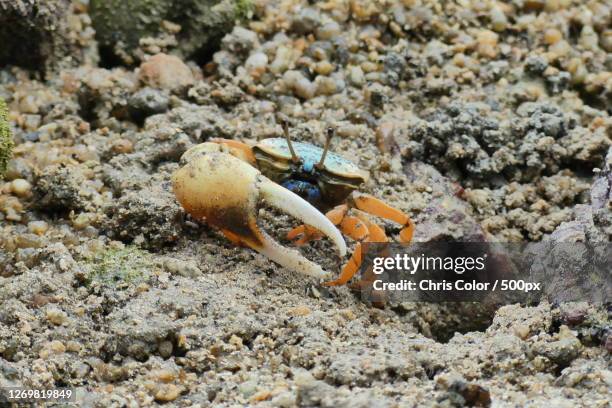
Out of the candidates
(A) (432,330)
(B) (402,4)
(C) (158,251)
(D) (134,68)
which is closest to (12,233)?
(C) (158,251)

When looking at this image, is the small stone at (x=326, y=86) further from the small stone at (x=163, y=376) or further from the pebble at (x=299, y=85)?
the small stone at (x=163, y=376)

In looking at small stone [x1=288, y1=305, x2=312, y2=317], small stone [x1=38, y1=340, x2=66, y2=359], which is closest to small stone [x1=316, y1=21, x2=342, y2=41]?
small stone [x1=288, y1=305, x2=312, y2=317]

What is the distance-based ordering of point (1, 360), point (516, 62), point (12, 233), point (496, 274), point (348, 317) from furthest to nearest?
point (516, 62)
point (496, 274)
point (12, 233)
point (348, 317)
point (1, 360)

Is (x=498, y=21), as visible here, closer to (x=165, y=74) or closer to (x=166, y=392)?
(x=165, y=74)

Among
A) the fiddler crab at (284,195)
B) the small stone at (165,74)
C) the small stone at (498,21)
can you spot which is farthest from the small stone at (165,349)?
the small stone at (498,21)

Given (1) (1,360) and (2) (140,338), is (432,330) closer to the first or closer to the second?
(2) (140,338)

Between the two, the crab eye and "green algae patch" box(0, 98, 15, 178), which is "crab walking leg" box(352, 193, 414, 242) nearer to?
the crab eye
